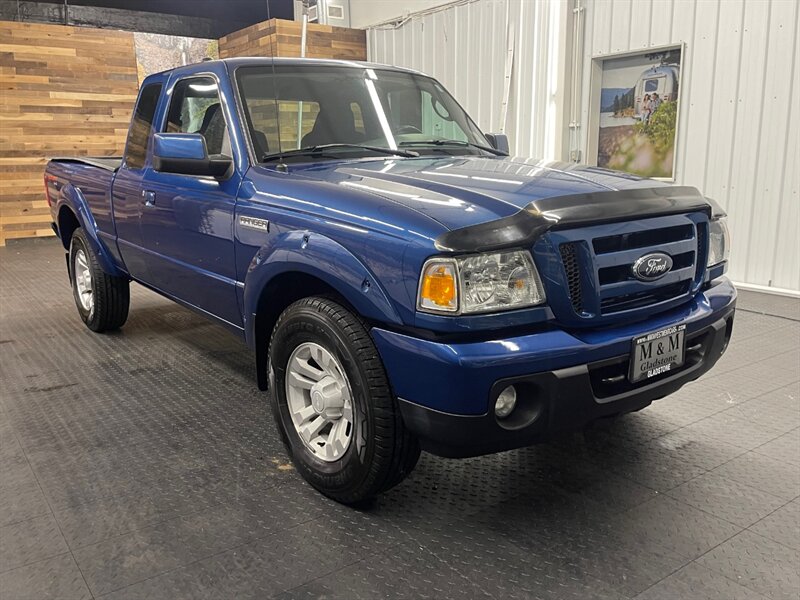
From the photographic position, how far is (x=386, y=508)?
7.97 ft

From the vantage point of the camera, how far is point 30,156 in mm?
9664

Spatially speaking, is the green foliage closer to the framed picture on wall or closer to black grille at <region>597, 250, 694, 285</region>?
the framed picture on wall

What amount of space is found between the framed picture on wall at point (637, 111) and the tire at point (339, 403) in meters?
5.53

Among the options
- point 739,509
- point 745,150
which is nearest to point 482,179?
point 739,509

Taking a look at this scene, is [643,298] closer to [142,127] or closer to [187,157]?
[187,157]

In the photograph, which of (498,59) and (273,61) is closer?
(273,61)

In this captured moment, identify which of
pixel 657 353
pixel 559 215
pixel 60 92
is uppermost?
pixel 60 92

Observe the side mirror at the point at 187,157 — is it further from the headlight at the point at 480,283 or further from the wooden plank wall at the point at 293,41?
the wooden plank wall at the point at 293,41

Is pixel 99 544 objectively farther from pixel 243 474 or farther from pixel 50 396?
pixel 50 396

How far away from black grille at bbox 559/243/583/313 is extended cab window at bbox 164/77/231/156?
163 centimetres

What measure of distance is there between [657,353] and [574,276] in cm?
42

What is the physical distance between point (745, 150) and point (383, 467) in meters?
5.49

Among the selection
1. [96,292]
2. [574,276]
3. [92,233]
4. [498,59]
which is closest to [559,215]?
[574,276]

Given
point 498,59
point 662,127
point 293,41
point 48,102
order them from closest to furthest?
point 662,127 < point 498,59 < point 48,102 < point 293,41
